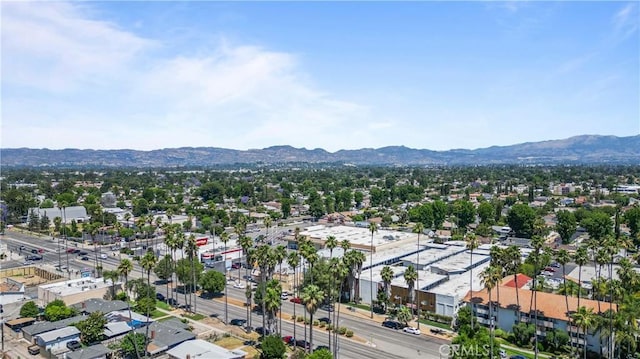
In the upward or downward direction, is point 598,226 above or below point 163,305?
above

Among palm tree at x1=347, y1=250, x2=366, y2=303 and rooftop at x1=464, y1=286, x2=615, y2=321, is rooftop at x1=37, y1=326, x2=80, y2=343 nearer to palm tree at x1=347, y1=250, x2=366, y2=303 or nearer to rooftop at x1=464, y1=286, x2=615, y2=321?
palm tree at x1=347, y1=250, x2=366, y2=303

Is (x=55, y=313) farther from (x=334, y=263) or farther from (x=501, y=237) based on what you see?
(x=501, y=237)

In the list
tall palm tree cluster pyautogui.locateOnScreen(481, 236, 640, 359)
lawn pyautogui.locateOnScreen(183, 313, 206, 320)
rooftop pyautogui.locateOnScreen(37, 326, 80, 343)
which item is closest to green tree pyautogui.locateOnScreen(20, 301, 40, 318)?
rooftop pyautogui.locateOnScreen(37, 326, 80, 343)

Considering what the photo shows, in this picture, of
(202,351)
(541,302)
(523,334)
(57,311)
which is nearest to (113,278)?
(57,311)

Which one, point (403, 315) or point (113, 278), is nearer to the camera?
point (403, 315)

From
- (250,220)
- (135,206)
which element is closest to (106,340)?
(250,220)

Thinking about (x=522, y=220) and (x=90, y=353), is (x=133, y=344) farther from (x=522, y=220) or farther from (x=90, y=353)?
(x=522, y=220)
